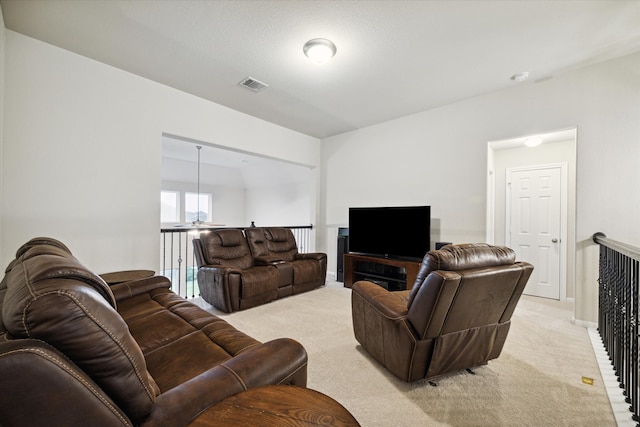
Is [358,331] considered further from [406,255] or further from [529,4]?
[529,4]

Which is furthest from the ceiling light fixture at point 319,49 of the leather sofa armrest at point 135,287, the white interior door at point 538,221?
the white interior door at point 538,221

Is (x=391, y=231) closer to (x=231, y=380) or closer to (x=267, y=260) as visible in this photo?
(x=267, y=260)

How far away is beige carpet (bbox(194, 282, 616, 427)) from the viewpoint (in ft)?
5.32

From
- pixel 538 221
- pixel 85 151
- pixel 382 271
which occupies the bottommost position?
pixel 382 271

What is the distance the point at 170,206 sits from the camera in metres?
8.09

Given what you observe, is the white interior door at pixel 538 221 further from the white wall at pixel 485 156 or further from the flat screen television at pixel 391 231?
the flat screen television at pixel 391 231

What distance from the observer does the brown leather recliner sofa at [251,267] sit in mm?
3375

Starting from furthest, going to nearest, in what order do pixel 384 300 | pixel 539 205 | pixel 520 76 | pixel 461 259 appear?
pixel 539 205 → pixel 520 76 → pixel 384 300 → pixel 461 259

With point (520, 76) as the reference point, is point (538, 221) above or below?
below

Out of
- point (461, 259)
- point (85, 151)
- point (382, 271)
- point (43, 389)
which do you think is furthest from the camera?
point (382, 271)

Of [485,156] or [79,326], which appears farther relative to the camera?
[485,156]

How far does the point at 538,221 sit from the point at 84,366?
526 centimetres

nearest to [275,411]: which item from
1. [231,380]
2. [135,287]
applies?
[231,380]

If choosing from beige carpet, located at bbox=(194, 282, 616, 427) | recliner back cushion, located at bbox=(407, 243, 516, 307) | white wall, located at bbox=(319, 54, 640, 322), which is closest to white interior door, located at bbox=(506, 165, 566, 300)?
white wall, located at bbox=(319, 54, 640, 322)
